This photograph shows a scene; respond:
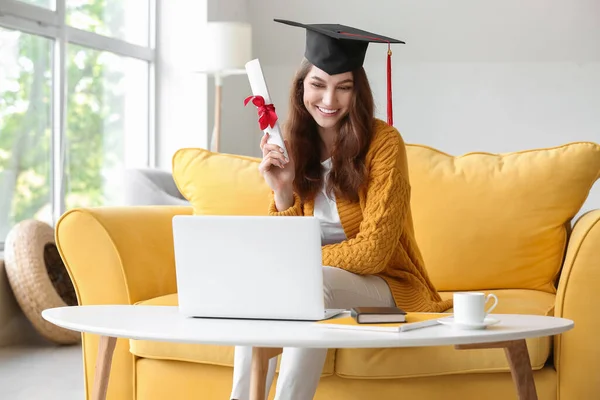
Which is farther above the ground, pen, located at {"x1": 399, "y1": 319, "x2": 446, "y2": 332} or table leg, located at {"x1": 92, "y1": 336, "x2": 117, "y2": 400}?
pen, located at {"x1": 399, "y1": 319, "x2": 446, "y2": 332}

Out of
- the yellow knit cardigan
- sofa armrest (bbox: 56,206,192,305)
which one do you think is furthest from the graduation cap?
sofa armrest (bbox: 56,206,192,305)

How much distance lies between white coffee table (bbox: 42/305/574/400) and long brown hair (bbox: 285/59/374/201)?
649 mm

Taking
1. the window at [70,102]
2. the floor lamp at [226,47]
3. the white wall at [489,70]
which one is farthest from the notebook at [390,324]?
the white wall at [489,70]

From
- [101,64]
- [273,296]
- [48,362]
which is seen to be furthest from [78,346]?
[273,296]

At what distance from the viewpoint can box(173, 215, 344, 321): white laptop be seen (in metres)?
1.66

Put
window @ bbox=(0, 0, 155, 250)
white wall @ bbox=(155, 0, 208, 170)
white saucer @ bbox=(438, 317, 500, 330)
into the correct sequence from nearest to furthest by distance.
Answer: white saucer @ bbox=(438, 317, 500, 330) → window @ bbox=(0, 0, 155, 250) → white wall @ bbox=(155, 0, 208, 170)

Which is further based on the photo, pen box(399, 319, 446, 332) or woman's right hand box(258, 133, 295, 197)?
woman's right hand box(258, 133, 295, 197)

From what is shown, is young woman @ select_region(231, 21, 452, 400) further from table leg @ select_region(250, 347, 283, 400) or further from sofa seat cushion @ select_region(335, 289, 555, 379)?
table leg @ select_region(250, 347, 283, 400)

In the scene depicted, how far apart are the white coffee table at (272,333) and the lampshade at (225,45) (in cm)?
361

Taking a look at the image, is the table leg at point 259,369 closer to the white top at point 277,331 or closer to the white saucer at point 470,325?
the white top at point 277,331

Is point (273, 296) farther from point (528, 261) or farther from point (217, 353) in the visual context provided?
point (528, 261)

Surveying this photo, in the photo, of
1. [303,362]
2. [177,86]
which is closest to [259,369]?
[303,362]

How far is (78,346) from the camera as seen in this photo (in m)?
4.21

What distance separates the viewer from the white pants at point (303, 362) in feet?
6.00
